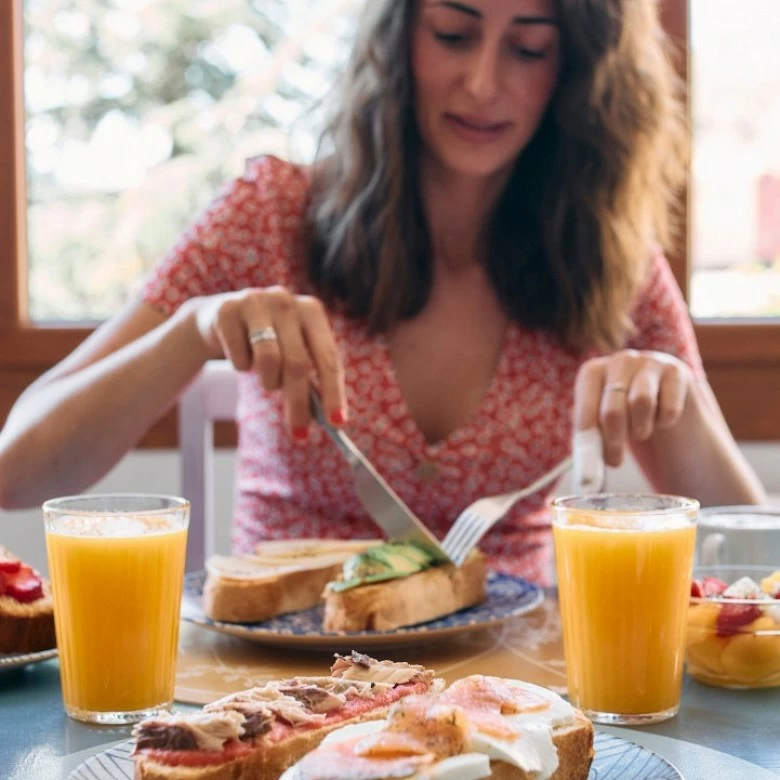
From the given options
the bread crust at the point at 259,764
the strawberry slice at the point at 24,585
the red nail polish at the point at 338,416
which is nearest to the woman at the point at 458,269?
the red nail polish at the point at 338,416

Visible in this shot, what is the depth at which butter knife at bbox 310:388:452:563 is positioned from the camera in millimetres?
1201

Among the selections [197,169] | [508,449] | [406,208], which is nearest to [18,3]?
[197,169]

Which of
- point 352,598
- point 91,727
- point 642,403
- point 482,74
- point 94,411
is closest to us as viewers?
point 91,727

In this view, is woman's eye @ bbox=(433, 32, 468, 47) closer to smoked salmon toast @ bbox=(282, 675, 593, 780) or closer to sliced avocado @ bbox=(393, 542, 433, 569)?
sliced avocado @ bbox=(393, 542, 433, 569)

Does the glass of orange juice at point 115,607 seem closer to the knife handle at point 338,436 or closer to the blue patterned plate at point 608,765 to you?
the blue patterned plate at point 608,765

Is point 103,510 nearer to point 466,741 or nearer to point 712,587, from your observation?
point 466,741

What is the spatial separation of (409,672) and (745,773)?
0.23 meters

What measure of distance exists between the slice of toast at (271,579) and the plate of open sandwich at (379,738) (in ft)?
1.31

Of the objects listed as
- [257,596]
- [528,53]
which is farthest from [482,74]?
[257,596]

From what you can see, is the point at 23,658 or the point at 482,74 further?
the point at 482,74

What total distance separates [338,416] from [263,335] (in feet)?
0.40

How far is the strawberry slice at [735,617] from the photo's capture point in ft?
3.21

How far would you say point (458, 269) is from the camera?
1942mm

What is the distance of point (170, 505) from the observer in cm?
94
